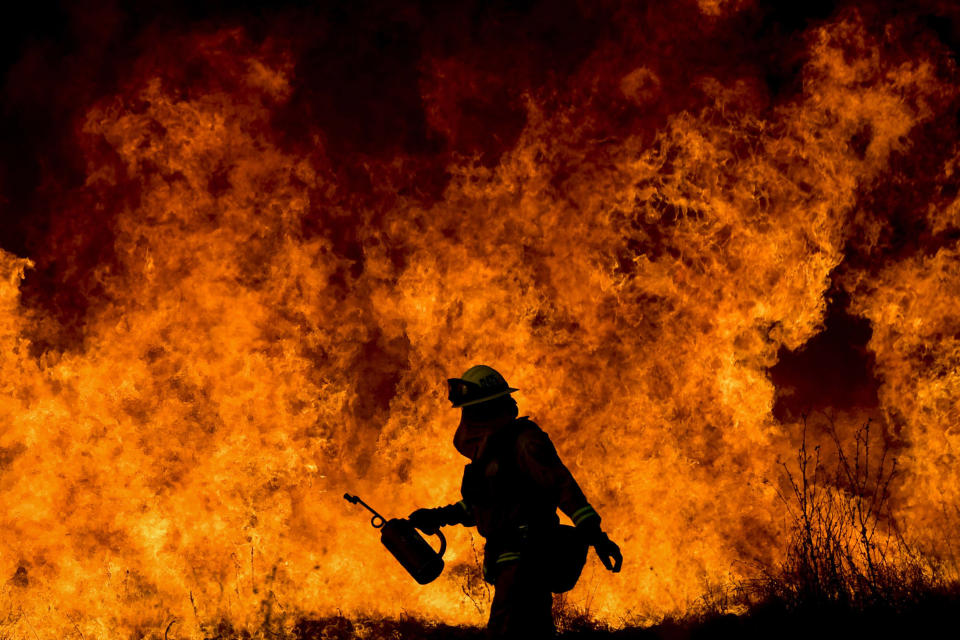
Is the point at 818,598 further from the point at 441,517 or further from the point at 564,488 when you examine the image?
the point at 441,517

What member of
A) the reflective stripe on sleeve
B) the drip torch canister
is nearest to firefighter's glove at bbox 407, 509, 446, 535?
the drip torch canister

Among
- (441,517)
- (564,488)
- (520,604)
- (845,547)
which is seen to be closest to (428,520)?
(441,517)

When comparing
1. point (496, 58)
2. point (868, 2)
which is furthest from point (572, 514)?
point (868, 2)

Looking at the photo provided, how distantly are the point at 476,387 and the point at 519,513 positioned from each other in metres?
0.81

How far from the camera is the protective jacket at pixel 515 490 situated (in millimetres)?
4723

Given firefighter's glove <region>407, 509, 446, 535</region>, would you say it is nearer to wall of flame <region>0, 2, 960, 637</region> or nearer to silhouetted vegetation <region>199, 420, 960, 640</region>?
silhouetted vegetation <region>199, 420, 960, 640</region>

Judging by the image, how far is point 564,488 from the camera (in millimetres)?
4684

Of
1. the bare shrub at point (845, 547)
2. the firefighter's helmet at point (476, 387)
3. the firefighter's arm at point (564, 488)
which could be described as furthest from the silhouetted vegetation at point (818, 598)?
the firefighter's helmet at point (476, 387)

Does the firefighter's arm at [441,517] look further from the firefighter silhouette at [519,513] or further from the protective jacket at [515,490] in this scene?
the protective jacket at [515,490]

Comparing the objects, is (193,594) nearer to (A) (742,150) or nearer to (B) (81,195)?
(B) (81,195)

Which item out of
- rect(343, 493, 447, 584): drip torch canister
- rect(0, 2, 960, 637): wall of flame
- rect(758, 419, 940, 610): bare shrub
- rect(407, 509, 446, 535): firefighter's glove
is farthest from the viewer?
rect(0, 2, 960, 637): wall of flame

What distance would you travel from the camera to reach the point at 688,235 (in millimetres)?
9117

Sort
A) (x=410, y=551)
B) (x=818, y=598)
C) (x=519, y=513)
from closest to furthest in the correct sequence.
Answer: (x=519, y=513) → (x=410, y=551) → (x=818, y=598)

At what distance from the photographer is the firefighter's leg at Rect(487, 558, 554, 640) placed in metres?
4.65
